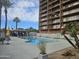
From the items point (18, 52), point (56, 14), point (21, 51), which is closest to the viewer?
point (18, 52)

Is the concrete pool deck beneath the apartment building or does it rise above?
beneath

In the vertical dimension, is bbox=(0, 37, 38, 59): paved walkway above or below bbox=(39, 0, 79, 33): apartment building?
below

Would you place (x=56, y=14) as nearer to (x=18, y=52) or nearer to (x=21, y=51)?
(x=21, y=51)

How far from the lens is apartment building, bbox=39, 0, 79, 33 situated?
72637mm

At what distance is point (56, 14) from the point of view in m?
88.6

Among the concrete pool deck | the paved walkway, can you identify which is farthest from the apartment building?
the paved walkway

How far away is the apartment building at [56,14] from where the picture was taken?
7264cm

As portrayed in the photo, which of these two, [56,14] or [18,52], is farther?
[56,14]

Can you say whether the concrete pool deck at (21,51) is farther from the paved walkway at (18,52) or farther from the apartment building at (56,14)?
the apartment building at (56,14)

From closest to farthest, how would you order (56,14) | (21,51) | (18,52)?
(18,52), (21,51), (56,14)

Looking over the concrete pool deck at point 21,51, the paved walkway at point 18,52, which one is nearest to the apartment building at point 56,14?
the concrete pool deck at point 21,51

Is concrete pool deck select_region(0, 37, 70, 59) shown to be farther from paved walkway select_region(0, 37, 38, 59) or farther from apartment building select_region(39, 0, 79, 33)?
apartment building select_region(39, 0, 79, 33)

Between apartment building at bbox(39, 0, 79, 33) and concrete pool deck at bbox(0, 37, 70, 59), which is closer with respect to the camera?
concrete pool deck at bbox(0, 37, 70, 59)

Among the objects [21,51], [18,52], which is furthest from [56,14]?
[18,52]
